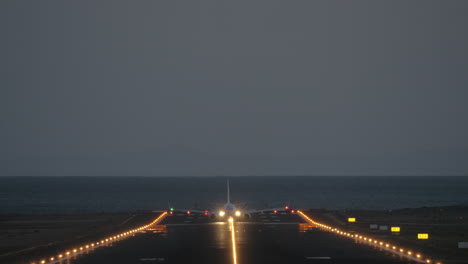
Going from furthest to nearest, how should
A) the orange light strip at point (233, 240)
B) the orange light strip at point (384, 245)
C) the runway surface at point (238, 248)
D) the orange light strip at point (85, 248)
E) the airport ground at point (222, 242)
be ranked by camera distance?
1. the airport ground at point (222, 242)
2. the runway surface at point (238, 248)
3. the orange light strip at point (233, 240)
4. the orange light strip at point (85, 248)
5. the orange light strip at point (384, 245)

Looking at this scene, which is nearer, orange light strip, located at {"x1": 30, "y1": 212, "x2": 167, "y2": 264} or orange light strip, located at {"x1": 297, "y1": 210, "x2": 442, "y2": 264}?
orange light strip, located at {"x1": 297, "y1": 210, "x2": 442, "y2": 264}

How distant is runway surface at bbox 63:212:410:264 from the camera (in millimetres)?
41594

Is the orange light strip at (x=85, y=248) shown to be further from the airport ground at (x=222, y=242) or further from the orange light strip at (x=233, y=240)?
the orange light strip at (x=233, y=240)

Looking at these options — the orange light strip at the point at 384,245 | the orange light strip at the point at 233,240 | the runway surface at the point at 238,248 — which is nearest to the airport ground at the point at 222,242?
the runway surface at the point at 238,248

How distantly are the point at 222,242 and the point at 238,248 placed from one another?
216 inches

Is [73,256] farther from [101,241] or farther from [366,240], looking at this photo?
[366,240]

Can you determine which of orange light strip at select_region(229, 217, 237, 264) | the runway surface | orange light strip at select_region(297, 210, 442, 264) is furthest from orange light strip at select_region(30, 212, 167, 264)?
orange light strip at select_region(297, 210, 442, 264)

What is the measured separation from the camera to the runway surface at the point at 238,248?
41594 millimetres

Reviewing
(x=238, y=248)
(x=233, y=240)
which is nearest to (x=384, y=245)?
(x=238, y=248)

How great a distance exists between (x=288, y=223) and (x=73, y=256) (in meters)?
38.8

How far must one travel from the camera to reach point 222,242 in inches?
2131

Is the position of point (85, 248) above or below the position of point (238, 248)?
above

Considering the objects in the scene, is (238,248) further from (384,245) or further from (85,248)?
(85,248)

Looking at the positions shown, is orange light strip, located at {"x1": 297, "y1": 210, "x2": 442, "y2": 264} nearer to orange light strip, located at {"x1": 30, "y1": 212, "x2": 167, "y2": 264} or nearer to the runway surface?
the runway surface
